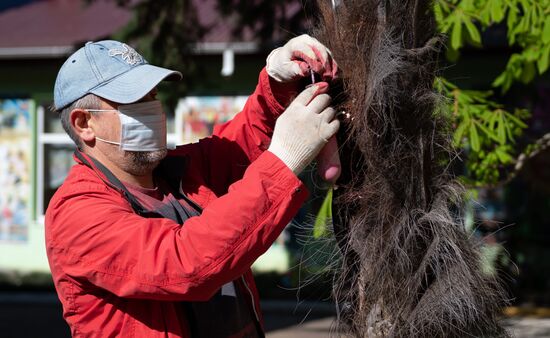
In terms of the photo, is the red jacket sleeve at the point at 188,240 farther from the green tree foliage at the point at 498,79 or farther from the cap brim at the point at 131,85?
the green tree foliage at the point at 498,79

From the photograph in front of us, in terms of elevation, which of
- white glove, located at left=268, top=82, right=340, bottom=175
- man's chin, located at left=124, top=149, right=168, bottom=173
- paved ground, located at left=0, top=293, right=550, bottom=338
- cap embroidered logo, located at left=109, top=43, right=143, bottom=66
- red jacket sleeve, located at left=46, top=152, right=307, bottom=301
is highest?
cap embroidered logo, located at left=109, top=43, right=143, bottom=66

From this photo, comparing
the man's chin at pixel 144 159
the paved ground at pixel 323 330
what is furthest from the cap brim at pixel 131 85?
the paved ground at pixel 323 330

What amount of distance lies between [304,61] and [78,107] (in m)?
0.67

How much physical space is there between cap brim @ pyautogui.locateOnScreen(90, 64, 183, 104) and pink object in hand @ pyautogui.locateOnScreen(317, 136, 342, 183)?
1.73ft

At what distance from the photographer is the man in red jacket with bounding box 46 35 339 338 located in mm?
2031

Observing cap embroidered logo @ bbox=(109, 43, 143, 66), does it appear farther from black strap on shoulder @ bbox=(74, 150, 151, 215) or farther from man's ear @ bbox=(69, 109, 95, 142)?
black strap on shoulder @ bbox=(74, 150, 151, 215)

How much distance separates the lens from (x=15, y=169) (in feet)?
42.9

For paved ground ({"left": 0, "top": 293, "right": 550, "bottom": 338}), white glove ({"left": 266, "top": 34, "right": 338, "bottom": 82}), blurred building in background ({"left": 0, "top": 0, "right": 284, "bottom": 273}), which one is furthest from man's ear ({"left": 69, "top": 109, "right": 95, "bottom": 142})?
blurred building in background ({"left": 0, "top": 0, "right": 284, "bottom": 273})

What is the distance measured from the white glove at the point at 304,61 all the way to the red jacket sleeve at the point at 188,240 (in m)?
0.31

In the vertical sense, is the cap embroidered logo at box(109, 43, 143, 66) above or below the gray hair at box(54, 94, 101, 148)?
above

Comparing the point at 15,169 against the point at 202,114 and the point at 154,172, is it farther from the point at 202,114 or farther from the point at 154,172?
the point at 154,172

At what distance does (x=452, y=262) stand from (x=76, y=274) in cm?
101

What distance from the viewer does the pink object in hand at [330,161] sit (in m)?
2.20

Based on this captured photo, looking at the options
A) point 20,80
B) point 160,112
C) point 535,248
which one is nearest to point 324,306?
point 535,248
